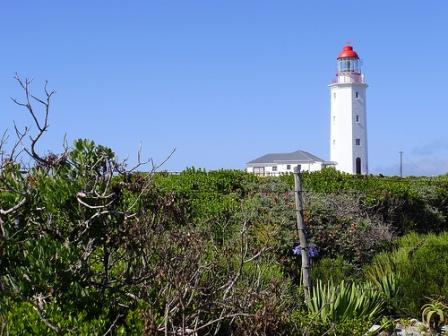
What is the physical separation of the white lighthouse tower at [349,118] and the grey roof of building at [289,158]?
15.0 meters

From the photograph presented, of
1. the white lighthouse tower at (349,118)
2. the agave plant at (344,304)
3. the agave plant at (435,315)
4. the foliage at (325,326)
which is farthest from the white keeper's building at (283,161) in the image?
the foliage at (325,326)

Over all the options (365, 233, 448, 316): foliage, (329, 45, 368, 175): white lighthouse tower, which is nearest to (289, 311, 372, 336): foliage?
(365, 233, 448, 316): foliage

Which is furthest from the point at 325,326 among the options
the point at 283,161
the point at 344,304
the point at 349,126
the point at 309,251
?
the point at 283,161

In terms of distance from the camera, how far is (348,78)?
70188 millimetres

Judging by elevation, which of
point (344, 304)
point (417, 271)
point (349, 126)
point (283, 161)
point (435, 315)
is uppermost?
point (349, 126)

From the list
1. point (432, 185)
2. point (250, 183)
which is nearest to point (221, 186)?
point (250, 183)

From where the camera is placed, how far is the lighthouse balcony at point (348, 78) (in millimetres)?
70062

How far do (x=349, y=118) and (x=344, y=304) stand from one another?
201ft

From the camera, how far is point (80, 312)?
18.5ft

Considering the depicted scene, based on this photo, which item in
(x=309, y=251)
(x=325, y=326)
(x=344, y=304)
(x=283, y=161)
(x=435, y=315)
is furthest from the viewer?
(x=283, y=161)

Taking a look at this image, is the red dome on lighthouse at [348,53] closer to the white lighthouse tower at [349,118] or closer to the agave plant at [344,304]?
the white lighthouse tower at [349,118]

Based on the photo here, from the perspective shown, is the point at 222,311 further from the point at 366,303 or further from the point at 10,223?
the point at 366,303

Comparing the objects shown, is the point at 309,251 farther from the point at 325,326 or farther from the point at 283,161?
the point at 283,161

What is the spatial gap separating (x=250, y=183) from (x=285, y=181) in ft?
3.26
